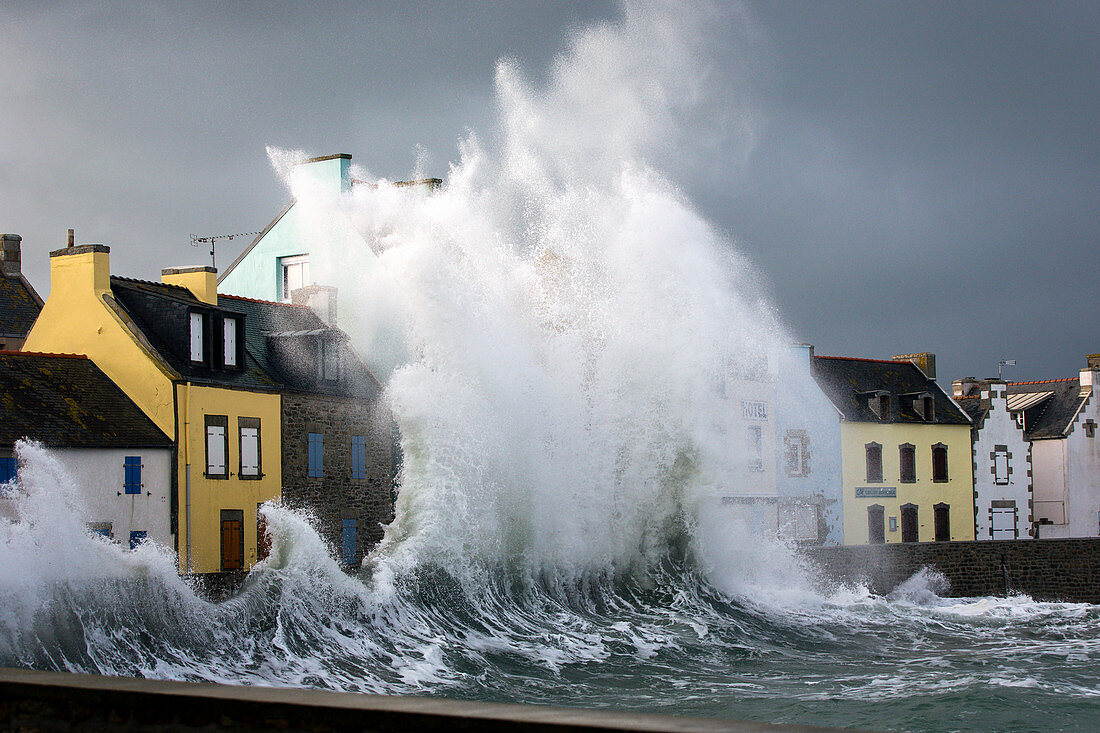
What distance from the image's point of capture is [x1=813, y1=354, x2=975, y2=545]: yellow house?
119ft

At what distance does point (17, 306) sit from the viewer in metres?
28.7

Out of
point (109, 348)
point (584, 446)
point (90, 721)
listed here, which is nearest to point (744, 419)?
point (584, 446)

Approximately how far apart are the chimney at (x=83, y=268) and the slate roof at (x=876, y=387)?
21.1 metres

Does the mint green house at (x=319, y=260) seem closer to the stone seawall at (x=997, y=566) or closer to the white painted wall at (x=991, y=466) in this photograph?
the stone seawall at (x=997, y=566)

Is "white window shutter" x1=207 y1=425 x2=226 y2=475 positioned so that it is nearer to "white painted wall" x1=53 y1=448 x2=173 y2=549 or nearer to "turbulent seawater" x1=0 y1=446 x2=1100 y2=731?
"white painted wall" x1=53 y1=448 x2=173 y2=549

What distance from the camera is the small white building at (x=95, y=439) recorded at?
2064cm

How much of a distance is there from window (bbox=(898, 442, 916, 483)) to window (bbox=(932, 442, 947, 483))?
0.93 m

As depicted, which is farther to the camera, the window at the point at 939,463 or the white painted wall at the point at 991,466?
the white painted wall at the point at 991,466

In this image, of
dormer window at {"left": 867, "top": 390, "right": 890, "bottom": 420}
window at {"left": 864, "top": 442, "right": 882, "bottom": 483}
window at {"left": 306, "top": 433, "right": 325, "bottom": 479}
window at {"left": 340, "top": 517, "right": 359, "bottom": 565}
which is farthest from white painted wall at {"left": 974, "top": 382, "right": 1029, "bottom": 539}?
window at {"left": 306, "top": 433, "right": 325, "bottom": 479}

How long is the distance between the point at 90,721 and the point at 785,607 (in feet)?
68.1

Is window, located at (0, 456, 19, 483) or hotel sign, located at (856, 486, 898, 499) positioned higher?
window, located at (0, 456, 19, 483)

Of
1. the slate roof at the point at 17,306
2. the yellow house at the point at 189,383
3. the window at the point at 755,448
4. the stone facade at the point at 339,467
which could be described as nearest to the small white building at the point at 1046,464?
the window at the point at 755,448

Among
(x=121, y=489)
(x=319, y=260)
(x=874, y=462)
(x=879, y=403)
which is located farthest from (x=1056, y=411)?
(x=121, y=489)

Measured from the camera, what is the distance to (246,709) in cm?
611
